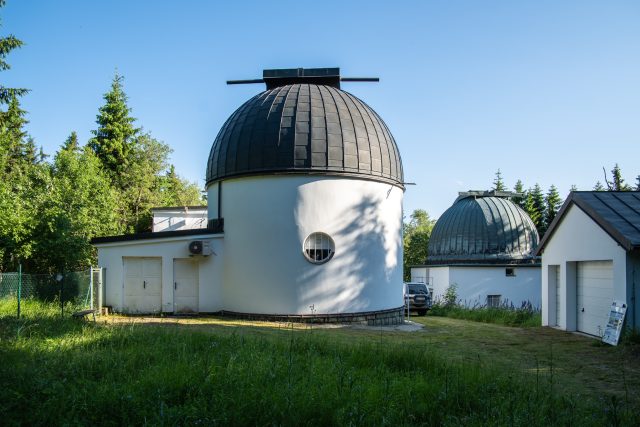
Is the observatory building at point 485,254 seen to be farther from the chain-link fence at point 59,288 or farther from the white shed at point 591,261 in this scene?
the chain-link fence at point 59,288

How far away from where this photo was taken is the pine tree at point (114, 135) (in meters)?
35.4

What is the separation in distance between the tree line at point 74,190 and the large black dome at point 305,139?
23.6 ft

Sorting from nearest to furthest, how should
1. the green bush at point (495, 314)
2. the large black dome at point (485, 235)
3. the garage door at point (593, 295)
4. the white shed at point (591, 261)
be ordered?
the white shed at point (591, 261), the garage door at point (593, 295), the green bush at point (495, 314), the large black dome at point (485, 235)

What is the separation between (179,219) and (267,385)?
67.7 feet

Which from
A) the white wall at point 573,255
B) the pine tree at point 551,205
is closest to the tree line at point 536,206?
the pine tree at point 551,205

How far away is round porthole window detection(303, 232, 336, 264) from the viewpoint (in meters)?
15.6

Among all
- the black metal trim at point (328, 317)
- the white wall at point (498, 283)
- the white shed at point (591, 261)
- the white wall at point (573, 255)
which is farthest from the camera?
the white wall at point (498, 283)

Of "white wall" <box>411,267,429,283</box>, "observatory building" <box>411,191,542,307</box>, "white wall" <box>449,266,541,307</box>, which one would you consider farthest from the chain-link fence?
"white wall" <box>411,267,429,283</box>

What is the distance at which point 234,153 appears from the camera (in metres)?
16.6

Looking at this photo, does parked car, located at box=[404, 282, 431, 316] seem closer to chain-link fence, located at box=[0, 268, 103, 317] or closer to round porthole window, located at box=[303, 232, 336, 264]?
round porthole window, located at box=[303, 232, 336, 264]

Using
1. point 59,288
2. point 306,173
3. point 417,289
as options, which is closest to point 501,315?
point 417,289

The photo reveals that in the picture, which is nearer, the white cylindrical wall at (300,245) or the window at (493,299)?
the white cylindrical wall at (300,245)

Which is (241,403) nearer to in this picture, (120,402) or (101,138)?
(120,402)

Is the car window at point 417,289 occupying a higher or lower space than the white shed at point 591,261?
lower
